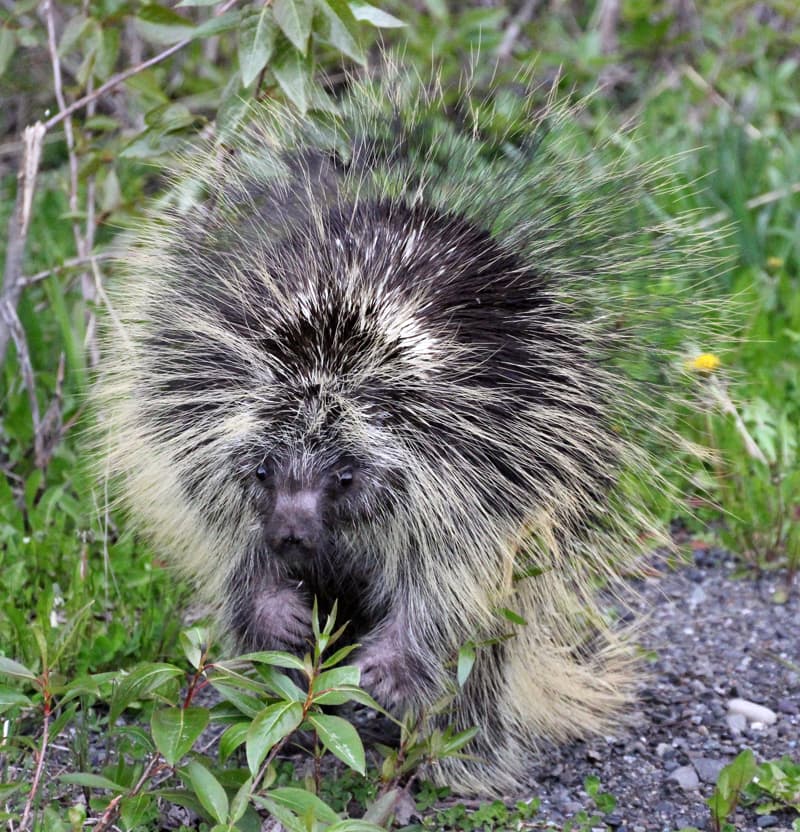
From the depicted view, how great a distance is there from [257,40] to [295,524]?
51.6 inches

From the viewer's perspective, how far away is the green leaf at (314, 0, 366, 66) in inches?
115

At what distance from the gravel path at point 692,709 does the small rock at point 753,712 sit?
17 millimetres

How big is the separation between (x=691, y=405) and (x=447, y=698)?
813mm

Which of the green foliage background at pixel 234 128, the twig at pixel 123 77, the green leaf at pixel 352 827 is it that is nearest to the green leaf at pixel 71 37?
the green foliage background at pixel 234 128

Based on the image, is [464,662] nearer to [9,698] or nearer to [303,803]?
[303,803]

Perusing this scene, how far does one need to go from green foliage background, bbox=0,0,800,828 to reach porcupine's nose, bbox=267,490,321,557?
373 millimetres

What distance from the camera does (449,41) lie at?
206 inches

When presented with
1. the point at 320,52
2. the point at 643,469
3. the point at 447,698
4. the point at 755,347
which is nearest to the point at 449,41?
the point at 320,52

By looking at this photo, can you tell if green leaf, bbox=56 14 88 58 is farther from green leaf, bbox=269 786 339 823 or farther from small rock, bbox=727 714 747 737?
small rock, bbox=727 714 747 737

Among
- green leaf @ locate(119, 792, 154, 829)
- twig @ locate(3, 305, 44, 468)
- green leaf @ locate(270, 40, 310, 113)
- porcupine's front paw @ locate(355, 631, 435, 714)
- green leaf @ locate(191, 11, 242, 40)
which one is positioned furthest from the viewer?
twig @ locate(3, 305, 44, 468)

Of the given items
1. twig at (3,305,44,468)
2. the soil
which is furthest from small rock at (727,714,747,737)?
twig at (3,305,44,468)

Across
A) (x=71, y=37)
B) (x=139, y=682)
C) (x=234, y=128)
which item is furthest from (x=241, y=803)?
(x=71, y=37)

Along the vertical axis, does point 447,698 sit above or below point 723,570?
above

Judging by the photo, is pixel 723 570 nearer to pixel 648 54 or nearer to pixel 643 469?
pixel 643 469
